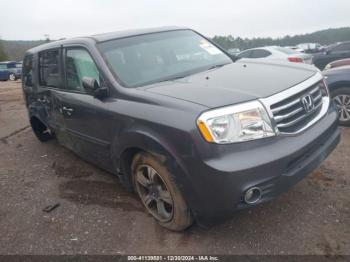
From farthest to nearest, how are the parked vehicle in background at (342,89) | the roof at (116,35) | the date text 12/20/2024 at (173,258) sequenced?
the parked vehicle in background at (342,89)
the roof at (116,35)
the date text 12/20/2024 at (173,258)

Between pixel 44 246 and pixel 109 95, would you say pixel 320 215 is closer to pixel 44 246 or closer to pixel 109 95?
pixel 109 95

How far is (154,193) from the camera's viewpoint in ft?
10.4

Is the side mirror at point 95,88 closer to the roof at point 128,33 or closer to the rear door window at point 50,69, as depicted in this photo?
the roof at point 128,33

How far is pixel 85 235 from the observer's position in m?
3.19

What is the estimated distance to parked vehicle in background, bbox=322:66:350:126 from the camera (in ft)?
17.8

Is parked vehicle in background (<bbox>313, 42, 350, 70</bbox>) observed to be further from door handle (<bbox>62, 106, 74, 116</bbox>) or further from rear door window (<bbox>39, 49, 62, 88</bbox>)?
door handle (<bbox>62, 106, 74, 116</bbox>)

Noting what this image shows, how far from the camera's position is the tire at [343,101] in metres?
5.45

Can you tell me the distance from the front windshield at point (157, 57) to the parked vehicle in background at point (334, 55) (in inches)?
396

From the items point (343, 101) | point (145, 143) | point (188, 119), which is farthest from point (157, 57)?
point (343, 101)

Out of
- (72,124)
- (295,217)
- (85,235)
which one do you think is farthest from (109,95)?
(295,217)

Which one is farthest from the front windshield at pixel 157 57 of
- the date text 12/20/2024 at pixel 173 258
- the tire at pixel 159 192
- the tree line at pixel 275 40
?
the tree line at pixel 275 40

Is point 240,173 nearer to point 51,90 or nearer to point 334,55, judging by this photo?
point 51,90

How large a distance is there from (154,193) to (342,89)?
12.9 ft

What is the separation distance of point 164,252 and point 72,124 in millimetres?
1987
